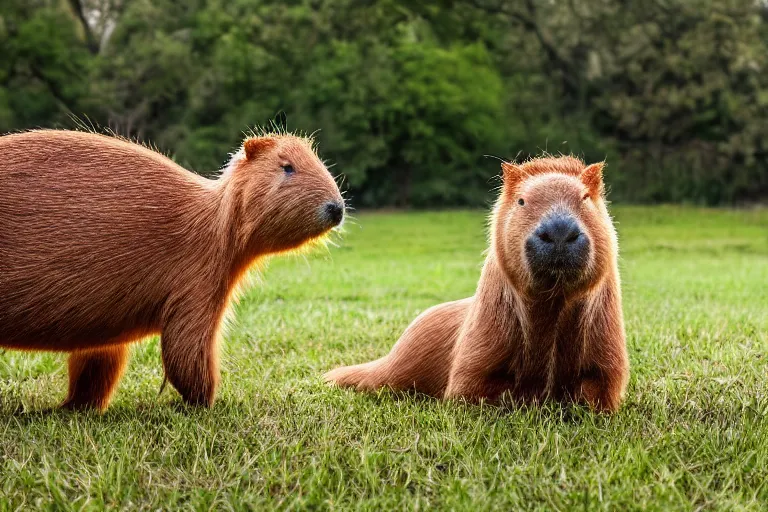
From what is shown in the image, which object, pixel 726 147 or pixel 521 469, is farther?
pixel 726 147

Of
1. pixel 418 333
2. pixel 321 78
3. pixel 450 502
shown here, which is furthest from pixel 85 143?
pixel 321 78

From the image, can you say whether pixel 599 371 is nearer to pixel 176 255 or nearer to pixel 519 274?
pixel 519 274

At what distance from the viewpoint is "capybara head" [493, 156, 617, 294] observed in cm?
275

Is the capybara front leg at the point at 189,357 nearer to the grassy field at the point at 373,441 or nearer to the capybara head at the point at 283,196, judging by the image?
the grassy field at the point at 373,441

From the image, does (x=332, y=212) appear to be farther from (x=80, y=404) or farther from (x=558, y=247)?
(x=80, y=404)

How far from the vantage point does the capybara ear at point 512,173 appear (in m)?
3.17

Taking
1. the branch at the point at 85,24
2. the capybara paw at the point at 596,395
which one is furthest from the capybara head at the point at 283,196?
the branch at the point at 85,24

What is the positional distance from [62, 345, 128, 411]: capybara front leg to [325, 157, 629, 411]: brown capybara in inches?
59.1

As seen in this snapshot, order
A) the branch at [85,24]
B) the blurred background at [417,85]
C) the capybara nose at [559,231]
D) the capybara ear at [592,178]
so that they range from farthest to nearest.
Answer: the branch at [85,24], the blurred background at [417,85], the capybara ear at [592,178], the capybara nose at [559,231]

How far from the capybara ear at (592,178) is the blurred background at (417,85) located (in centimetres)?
1953

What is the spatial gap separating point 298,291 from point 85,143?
4895mm

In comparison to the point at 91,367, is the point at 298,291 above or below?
below

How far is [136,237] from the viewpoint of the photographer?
3.28 meters

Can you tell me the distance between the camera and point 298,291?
27.0ft
